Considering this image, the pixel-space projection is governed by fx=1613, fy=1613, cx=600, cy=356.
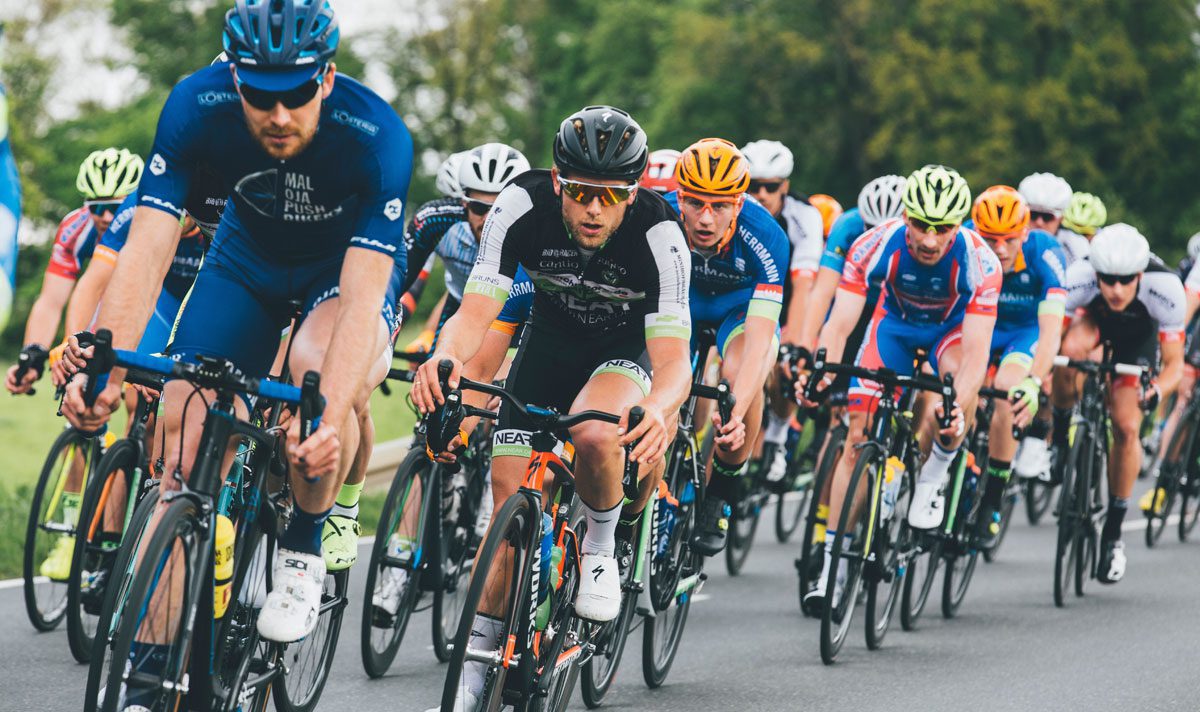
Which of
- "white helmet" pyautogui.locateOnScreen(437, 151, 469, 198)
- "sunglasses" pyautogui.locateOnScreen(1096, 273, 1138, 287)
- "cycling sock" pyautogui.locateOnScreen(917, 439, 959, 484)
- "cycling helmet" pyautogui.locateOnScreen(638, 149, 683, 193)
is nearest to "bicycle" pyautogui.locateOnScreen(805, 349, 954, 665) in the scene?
"cycling sock" pyautogui.locateOnScreen(917, 439, 959, 484)

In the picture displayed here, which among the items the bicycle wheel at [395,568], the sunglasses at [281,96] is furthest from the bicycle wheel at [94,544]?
the sunglasses at [281,96]

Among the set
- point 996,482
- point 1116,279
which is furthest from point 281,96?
point 1116,279

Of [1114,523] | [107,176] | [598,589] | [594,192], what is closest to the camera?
[594,192]

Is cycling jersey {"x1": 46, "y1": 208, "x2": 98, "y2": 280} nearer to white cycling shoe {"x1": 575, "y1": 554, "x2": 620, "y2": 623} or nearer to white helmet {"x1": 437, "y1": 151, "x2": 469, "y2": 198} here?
white helmet {"x1": 437, "y1": 151, "x2": 469, "y2": 198}

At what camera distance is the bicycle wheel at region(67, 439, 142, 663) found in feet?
22.2

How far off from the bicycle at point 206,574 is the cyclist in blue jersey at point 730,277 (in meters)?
2.70

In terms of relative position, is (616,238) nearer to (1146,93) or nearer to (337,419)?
(337,419)

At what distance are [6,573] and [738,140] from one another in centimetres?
3670

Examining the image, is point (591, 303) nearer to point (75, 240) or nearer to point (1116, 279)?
point (75, 240)

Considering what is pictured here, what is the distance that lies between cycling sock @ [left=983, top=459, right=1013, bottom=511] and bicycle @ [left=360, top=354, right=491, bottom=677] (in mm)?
3712

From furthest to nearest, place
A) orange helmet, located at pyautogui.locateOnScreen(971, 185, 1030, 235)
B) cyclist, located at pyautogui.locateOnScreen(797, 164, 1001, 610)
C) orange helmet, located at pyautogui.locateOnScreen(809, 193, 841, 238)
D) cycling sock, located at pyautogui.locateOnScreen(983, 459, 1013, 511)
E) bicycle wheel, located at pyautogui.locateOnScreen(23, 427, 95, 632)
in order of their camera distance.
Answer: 1. orange helmet, located at pyautogui.locateOnScreen(809, 193, 841, 238)
2. cycling sock, located at pyautogui.locateOnScreen(983, 459, 1013, 511)
3. orange helmet, located at pyautogui.locateOnScreen(971, 185, 1030, 235)
4. cyclist, located at pyautogui.locateOnScreen(797, 164, 1001, 610)
5. bicycle wheel, located at pyautogui.locateOnScreen(23, 427, 95, 632)

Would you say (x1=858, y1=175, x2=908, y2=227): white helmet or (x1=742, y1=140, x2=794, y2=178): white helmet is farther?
(x1=858, y1=175, x2=908, y2=227): white helmet

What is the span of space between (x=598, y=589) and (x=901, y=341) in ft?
12.7

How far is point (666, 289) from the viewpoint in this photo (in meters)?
→ 5.66
